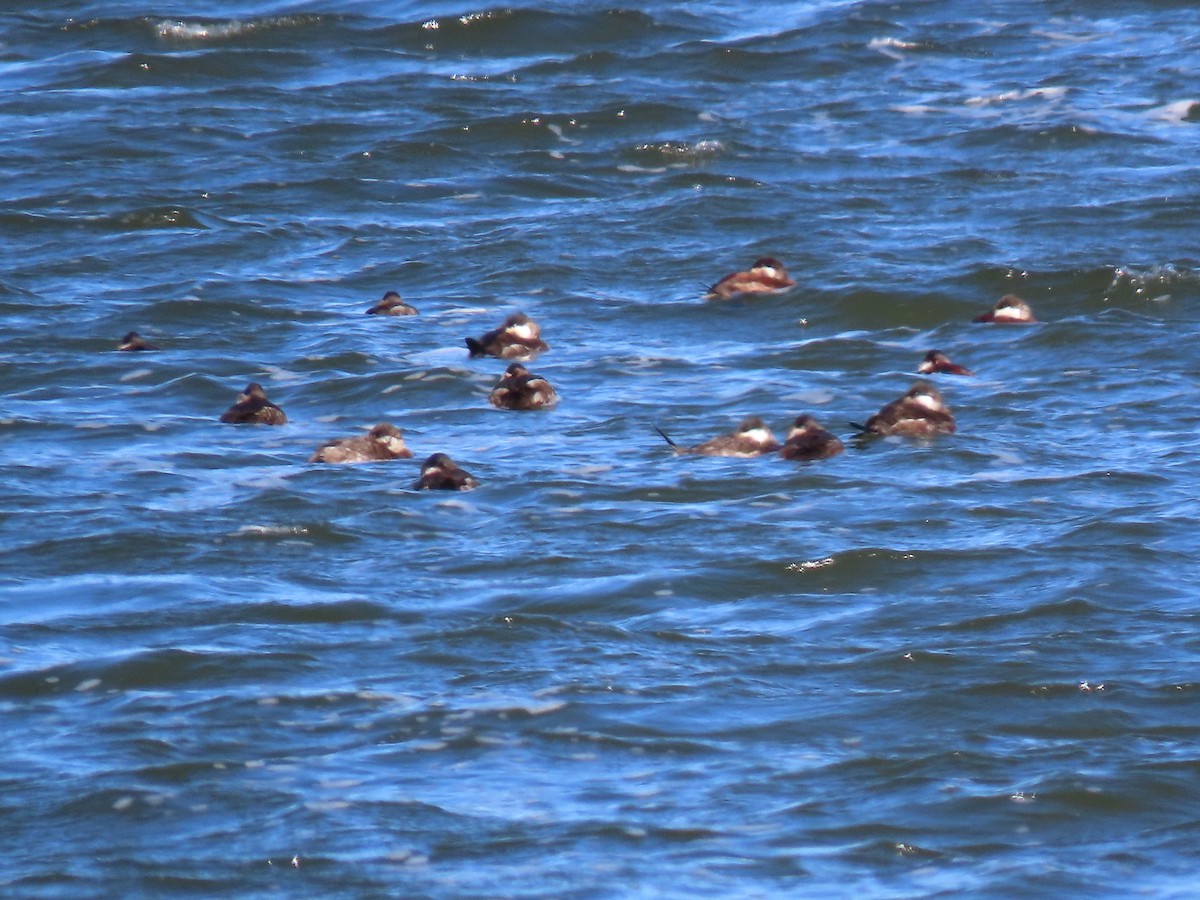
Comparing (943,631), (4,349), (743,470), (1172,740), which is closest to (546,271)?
(4,349)

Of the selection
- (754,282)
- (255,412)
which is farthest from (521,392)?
(754,282)

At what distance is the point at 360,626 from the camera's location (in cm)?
1115

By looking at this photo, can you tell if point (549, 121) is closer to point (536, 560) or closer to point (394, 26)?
point (394, 26)

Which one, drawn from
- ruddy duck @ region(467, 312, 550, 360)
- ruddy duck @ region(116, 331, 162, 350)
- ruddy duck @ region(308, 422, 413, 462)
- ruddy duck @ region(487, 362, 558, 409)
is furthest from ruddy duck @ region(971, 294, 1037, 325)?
ruddy duck @ region(116, 331, 162, 350)

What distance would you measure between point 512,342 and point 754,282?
243cm

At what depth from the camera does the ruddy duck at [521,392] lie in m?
15.3

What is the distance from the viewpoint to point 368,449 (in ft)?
46.1

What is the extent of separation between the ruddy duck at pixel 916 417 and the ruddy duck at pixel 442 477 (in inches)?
105

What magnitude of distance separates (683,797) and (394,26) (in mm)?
20484

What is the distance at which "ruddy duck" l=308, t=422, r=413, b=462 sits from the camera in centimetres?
1397

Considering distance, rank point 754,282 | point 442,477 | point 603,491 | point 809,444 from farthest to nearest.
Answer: point 754,282 → point 809,444 → point 603,491 → point 442,477

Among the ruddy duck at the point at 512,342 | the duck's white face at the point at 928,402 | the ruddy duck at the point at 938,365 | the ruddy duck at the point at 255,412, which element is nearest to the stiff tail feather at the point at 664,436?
the duck's white face at the point at 928,402

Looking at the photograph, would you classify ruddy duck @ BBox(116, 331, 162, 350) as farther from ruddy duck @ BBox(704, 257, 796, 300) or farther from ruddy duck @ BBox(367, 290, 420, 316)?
ruddy duck @ BBox(704, 257, 796, 300)

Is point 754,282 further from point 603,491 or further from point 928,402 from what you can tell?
point 603,491
